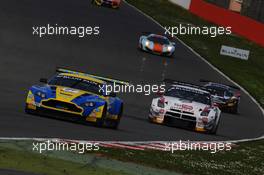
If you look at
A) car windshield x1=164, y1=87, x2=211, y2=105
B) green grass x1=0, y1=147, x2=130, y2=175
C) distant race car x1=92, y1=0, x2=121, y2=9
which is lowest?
distant race car x1=92, y1=0, x2=121, y2=9

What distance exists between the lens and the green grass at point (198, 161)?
14.7 m

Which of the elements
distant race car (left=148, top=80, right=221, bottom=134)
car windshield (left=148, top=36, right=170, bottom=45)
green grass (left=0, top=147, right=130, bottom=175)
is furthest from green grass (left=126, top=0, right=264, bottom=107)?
green grass (left=0, top=147, right=130, bottom=175)

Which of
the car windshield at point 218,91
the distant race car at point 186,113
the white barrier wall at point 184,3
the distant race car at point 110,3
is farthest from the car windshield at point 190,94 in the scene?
the white barrier wall at point 184,3

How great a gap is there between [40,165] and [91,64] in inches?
1071

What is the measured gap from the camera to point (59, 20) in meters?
49.7

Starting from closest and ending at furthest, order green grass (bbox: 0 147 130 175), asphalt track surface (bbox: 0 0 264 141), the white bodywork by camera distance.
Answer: green grass (bbox: 0 147 130 175) < asphalt track surface (bbox: 0 0 264 141) < the white bodywork

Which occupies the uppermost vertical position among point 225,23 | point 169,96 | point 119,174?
point 119,174

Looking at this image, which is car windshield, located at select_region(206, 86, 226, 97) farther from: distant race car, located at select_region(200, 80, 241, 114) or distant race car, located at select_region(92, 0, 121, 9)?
distant race car, located at select_region(92, 0, 121, 9)

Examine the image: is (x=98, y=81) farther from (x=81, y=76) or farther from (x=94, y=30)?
(x=94, y=30)

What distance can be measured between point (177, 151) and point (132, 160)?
289 cm

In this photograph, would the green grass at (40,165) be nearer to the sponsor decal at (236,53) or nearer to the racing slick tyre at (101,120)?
the racing slick tyre at (101,120)

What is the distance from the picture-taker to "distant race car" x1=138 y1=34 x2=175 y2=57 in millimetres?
46469

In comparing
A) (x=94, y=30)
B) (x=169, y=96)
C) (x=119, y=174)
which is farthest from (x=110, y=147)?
(x=94, y=30)

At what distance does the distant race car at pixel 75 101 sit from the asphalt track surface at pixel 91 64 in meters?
0.27
